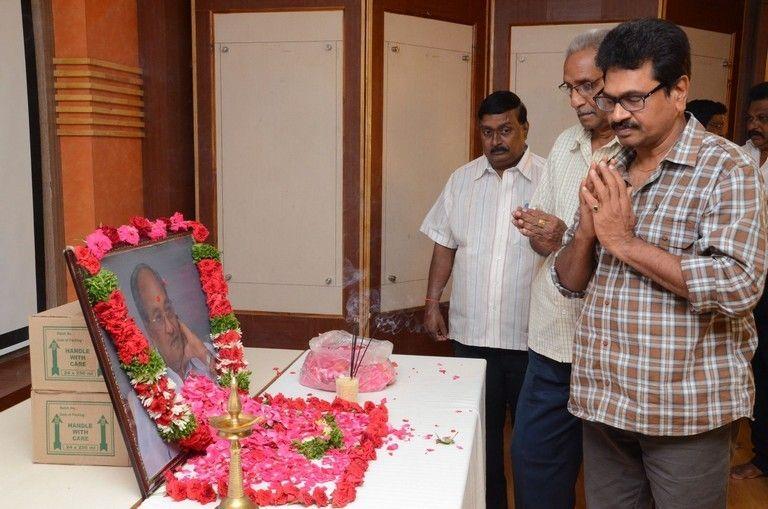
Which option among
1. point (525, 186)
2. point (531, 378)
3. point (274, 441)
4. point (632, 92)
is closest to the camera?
point (632, 92)

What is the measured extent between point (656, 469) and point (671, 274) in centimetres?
50

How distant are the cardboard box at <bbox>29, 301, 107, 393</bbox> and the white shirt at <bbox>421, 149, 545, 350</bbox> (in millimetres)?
1700

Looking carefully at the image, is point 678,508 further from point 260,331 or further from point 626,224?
point 260,331

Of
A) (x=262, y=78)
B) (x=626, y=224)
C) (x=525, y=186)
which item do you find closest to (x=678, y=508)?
(x=626, y=224)

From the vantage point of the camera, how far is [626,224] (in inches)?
64.5

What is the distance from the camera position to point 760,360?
3621 mm

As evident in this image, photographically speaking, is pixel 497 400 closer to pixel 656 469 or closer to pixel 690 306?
pixel 656 469

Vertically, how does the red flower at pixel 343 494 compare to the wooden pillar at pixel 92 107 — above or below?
below

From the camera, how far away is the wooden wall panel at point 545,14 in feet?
12.2

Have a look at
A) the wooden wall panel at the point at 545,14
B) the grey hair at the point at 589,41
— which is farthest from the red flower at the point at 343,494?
the wooden wall panel at the point at 545,14

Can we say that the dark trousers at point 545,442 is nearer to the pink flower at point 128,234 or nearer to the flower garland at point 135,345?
the flower garland at point 135,345

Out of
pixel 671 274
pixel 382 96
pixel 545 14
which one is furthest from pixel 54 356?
pixel 545 14

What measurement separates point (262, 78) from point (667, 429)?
275 centimetres

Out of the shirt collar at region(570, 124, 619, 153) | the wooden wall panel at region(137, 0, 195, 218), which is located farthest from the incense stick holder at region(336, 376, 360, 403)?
the wooden wall panel at region(137, 0, 195, 218)
